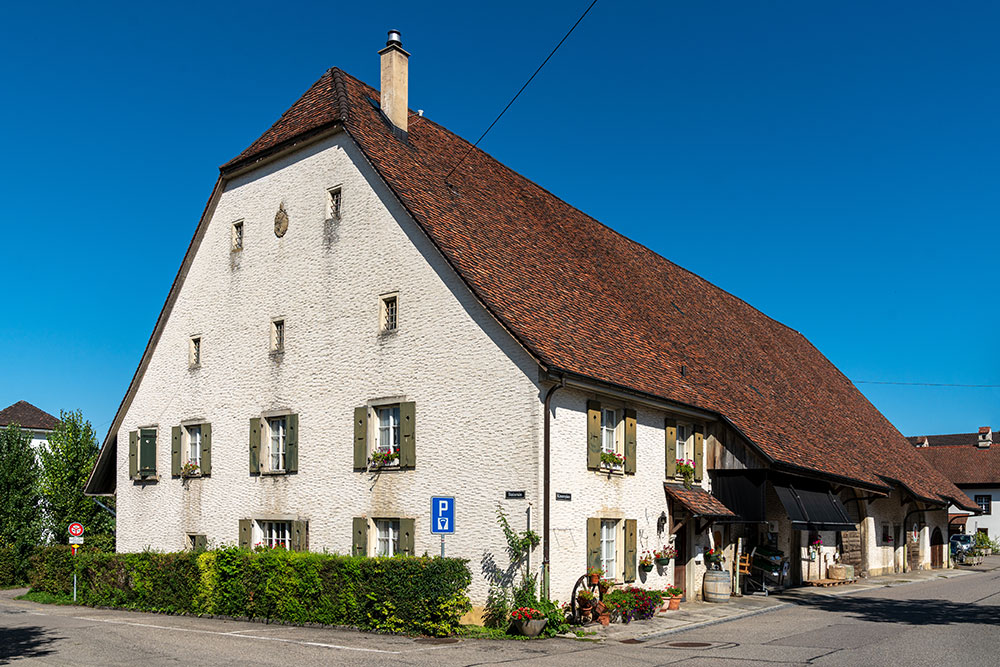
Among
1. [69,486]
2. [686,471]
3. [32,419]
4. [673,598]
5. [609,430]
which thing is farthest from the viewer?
[32,419]

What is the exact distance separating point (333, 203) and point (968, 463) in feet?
230

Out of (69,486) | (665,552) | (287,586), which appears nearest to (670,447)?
(665,552)

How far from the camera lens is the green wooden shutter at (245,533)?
23688 millimetres

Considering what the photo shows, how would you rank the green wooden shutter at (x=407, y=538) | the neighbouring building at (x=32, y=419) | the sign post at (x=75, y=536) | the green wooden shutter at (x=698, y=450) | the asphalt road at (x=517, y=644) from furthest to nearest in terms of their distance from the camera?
the neighbouring building at (x=32, y=419) → the sign post at (x=75, y=536) → the green wooden shutter at (x=698, y=450) → the green wooden shutter at (x=407, y=538) → the asphalt road at (x=517, y=644)

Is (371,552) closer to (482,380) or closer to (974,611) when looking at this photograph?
(482,380)

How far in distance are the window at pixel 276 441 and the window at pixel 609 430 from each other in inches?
315

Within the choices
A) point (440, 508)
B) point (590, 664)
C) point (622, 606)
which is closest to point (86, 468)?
point (440, 508)

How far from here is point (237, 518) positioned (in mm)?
24141

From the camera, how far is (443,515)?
19.2m

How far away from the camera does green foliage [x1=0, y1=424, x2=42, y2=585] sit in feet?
120

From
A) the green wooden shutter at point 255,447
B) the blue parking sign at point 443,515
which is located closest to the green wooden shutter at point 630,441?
the blue parking sign at point 443,515

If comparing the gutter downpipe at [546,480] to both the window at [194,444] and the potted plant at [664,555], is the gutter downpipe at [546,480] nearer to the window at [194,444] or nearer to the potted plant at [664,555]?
the potted plant at [664,555]

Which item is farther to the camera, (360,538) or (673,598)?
(673,598)

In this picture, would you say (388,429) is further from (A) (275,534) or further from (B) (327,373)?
(A) (275,534)
